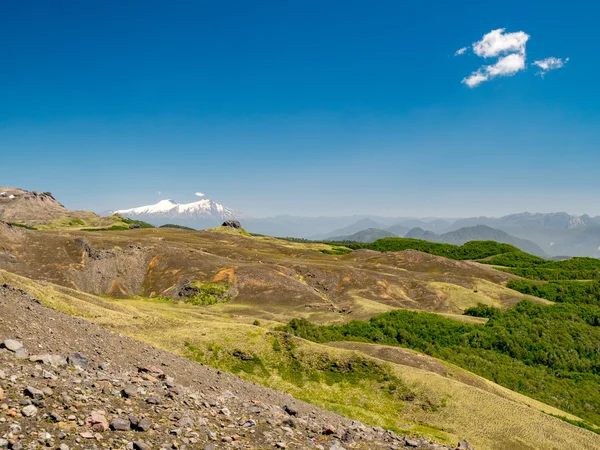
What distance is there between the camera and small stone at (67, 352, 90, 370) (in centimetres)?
1923

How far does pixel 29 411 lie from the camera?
12461 millimetres

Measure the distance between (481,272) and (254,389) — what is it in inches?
6315

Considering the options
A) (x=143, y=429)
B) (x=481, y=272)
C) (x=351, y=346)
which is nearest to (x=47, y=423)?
(x=143, y=429)

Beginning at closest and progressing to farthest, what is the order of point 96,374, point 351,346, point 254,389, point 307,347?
point 96,374
point 254,389
point 307,347
point 351,346

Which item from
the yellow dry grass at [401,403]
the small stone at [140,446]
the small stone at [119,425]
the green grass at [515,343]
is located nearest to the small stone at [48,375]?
the small stone at [119,425]

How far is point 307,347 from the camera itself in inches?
1902

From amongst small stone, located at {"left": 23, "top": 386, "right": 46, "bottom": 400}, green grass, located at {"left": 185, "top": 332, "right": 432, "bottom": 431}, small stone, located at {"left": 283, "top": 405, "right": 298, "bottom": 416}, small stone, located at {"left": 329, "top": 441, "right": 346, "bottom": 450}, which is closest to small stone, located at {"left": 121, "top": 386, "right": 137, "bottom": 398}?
small stone, located at {"left": 23, "top": 386, "right": 46, "bottom": 400}

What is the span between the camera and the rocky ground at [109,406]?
12.6 meters

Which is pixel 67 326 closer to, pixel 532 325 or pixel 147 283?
pixel 147 283

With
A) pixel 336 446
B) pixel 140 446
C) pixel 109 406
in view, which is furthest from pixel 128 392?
pixel 336 446

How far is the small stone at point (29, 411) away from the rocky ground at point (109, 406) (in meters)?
0.03

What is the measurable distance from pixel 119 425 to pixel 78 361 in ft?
27.5

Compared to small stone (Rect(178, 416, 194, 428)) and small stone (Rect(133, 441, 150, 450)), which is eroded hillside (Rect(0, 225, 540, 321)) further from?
small stone (Rect(133, 441, 150, 450))

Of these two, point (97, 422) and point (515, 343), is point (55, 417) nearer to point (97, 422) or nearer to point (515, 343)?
point (97, 422)
